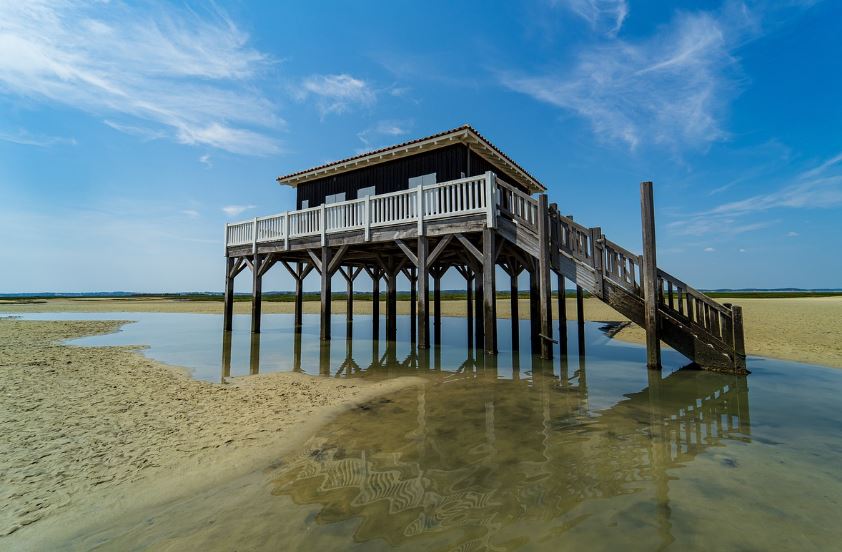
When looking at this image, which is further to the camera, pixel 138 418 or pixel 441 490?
pixel 138 418

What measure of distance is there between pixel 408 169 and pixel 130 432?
36.3 feet

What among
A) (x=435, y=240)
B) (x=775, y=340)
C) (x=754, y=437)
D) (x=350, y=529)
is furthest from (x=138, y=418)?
(x=775, y=340)

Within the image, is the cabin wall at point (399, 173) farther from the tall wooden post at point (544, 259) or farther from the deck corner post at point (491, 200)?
the tall wooden post at point (544, 259)

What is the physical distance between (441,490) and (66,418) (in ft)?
17.6

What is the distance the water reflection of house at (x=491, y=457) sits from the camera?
108 inches

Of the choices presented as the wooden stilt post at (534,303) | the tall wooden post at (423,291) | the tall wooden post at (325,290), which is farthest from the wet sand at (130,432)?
the wooden stilt post at (534,303)

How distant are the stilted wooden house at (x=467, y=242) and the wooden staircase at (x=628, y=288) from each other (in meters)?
0.03

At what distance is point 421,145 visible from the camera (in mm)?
12461

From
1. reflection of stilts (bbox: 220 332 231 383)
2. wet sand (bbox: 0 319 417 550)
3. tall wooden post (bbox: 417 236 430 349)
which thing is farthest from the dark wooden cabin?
wet sand (bbox: 0 319 417 550)

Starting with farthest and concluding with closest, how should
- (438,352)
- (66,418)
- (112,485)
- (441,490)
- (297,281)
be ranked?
(297,281) < (438,352) < (66,418) < (112,485) < (441,490)

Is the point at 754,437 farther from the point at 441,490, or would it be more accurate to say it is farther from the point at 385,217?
the point at 385,217

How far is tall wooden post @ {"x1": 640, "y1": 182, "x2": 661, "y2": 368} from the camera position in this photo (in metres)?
8.14

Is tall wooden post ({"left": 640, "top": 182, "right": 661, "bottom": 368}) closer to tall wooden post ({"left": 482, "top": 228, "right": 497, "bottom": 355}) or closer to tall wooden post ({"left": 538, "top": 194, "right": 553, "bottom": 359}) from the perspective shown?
tall wooden post ({"left": 538, "top": 194, "right": 553, "bottom": 359})

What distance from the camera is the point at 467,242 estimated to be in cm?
1035
